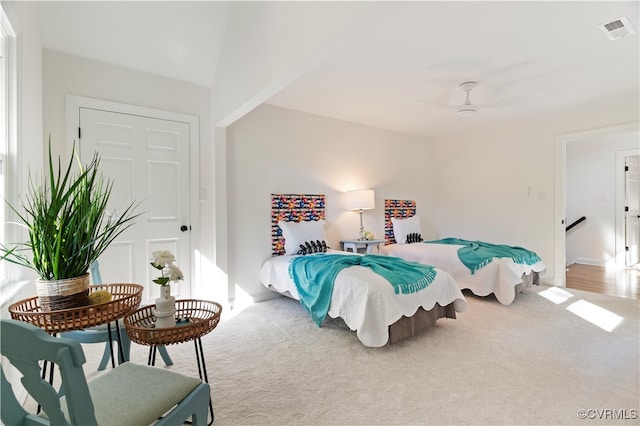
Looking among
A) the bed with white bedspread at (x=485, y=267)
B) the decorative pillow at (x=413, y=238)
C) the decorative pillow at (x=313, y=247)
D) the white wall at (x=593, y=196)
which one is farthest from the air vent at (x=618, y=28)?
the white wall at (x=593, y=196)

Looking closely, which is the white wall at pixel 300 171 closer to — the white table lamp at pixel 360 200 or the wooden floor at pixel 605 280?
the white table lamp at pixel 360 200

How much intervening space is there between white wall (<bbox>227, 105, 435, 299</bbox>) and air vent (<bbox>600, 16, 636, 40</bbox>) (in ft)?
9.83

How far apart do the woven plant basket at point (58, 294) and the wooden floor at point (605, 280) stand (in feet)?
17.7

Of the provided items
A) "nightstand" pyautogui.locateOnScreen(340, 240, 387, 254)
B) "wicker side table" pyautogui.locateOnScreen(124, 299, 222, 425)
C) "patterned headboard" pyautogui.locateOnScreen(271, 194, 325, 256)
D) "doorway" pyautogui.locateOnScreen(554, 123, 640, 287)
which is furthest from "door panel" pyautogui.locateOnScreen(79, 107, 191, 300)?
"doorway" pyautogui.locateOnScreen(554, 123, 640, 287)

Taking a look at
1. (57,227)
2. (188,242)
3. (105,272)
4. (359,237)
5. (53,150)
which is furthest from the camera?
(359,237)

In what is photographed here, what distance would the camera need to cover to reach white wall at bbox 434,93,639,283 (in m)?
4.42

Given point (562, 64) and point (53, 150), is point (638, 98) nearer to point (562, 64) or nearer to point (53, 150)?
point (562, 64)

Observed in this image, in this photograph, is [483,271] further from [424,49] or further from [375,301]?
[424,49]

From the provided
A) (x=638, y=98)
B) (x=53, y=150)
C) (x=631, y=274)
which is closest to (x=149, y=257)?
(x=53, y=150)

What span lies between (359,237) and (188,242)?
7.98ft

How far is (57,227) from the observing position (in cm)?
126

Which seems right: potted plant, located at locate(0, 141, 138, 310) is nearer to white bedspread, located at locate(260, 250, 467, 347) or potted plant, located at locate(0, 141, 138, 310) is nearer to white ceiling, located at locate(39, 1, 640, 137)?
white ceiling, located at locate(39, 1, 640, 137)

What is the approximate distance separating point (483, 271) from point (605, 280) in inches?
104

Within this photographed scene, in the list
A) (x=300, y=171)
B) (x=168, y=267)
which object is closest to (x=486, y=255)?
(x=300, y=171)
